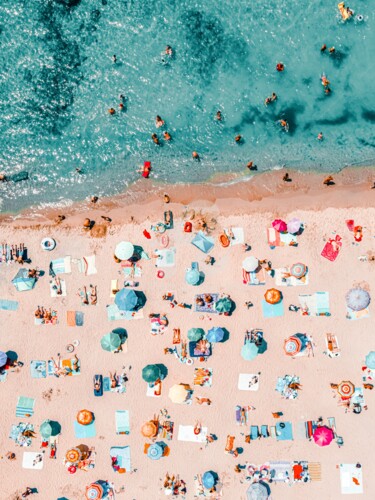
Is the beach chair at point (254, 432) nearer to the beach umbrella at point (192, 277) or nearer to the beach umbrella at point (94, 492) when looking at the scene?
the beach umbrella at point (192, 277)

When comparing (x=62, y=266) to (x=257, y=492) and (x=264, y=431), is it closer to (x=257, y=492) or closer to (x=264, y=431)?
(x=264, y=431)

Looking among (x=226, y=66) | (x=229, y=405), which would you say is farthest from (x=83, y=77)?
(x=229, y=405)

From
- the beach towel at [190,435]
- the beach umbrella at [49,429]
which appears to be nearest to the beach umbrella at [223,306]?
the beach towel at [190,435]

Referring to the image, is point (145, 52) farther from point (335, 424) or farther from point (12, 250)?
point (335, 424)

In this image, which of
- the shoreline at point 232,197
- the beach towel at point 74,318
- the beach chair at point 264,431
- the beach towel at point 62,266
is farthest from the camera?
the beach towel at point 62,266

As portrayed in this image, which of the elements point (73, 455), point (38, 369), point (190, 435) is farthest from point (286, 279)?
point (73, 455)

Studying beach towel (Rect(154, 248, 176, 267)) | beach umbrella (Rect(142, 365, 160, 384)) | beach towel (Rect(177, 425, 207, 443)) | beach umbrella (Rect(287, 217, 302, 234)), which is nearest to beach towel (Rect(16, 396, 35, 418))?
beach umbrella (Rect(142, 365, 160, 384))
